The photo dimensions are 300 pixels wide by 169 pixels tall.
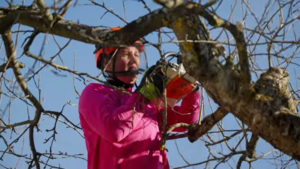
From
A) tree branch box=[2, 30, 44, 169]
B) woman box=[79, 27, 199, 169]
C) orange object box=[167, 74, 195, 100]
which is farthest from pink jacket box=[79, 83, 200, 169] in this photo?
tree branch box=[2, 30, 44, 169]

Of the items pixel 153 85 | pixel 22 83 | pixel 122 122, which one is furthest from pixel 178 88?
pixel 22 83

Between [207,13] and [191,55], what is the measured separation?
0.68 ft

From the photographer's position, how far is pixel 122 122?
8.09 feet

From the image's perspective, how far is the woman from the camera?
2488 millimetres

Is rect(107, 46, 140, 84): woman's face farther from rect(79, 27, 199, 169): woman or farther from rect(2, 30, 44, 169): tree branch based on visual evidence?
rect(2, 30, 44, 169): tree branch

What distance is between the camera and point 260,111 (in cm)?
193

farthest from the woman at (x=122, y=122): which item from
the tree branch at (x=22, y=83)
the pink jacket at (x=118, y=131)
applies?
the tree branch at (x=22, y=83)

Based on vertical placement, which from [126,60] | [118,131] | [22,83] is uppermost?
[126,60]

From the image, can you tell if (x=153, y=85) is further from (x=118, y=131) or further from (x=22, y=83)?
(x=22, y=83)

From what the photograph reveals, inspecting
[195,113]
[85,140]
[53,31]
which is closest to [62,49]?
[53,31]

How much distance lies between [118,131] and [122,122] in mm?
57

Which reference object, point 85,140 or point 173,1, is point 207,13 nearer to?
point 173,1

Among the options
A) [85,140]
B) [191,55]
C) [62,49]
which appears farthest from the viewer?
[85,140]

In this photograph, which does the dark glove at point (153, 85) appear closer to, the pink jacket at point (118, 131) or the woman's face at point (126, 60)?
the pink jacket at point (118, 131)
